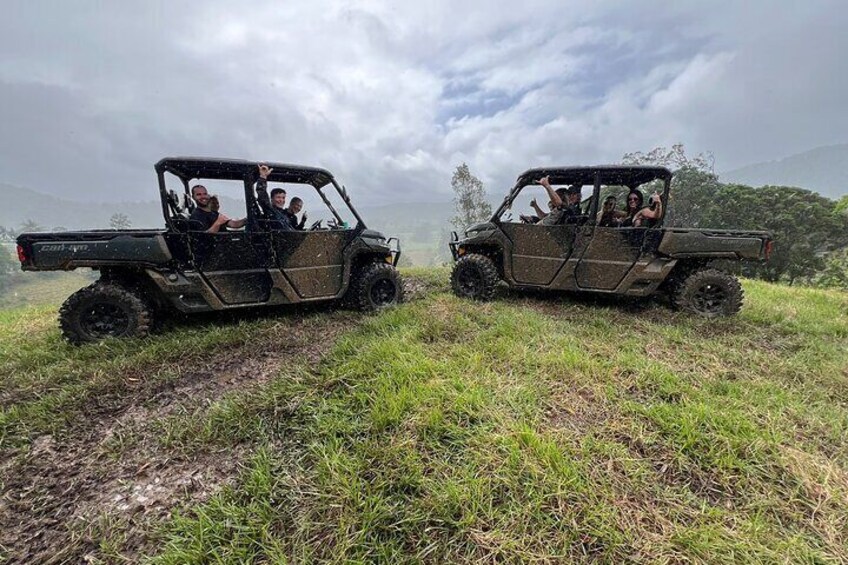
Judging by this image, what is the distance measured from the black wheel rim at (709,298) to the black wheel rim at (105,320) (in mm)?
6696

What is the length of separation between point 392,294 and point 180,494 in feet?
11.2

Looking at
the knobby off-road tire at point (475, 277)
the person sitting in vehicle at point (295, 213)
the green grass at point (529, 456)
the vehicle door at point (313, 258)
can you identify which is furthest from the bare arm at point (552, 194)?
the person sitting in vehicle at point (295, 213)

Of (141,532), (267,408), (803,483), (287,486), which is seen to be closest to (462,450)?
(287,486)

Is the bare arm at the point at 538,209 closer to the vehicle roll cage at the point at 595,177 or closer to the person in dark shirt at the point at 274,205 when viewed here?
the vehicle roll cage at the point at 595,177

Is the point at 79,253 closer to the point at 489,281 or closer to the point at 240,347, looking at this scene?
the point at 240,347

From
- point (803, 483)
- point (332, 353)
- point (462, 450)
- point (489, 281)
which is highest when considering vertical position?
point (489, 281)

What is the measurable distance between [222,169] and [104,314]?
1983 mm

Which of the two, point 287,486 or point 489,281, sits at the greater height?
point 489,281

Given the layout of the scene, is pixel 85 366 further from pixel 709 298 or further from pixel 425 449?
pixel 709 298

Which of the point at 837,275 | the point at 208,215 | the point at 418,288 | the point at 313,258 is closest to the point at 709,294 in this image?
the point at 418,288

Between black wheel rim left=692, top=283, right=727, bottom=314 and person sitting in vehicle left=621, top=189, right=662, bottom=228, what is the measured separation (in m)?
1.06

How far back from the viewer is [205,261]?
12.9ft

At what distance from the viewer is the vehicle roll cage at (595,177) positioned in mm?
4605

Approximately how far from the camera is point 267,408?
249 centimetres
